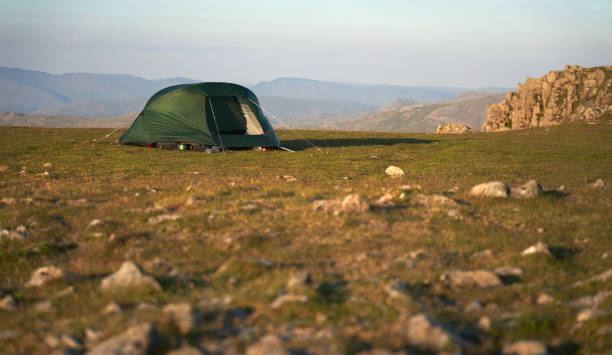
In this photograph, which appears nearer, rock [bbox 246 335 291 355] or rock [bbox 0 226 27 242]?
rock [bbox 246 335 291 355]

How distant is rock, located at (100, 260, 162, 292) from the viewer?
7211 millimetres

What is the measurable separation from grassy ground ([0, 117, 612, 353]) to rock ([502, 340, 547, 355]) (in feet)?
0.54

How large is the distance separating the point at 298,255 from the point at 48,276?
162 inches

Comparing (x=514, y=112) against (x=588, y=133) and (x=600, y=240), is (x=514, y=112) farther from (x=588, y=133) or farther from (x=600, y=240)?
(x=600, y=240)

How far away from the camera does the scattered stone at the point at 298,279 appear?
7.03 m

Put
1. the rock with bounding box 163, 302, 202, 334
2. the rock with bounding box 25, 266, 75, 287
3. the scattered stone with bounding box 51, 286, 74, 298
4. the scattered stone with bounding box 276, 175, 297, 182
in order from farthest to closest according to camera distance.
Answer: the scattered stone with bounding box 276, 175, 297, 182 → the rock with bounding box 25, 266, 75, 287 → the scattered stone with bounding box 51, 286, 74, 298 → the rock with bounding box 163, 302, 202, 334

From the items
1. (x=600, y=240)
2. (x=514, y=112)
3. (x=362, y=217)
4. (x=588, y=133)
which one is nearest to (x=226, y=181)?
(x=362, y=217)

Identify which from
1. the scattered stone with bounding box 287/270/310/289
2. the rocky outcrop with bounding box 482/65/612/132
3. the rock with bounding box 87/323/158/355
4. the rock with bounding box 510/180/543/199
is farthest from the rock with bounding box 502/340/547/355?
the rocky outcrop with bounding box 482/65/612/132

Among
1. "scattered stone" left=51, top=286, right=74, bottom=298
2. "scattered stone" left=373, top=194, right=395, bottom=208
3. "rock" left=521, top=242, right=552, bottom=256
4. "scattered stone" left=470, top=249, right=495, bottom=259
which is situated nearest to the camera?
"scattered stone" left=51, top=286, right=74, bottom=298

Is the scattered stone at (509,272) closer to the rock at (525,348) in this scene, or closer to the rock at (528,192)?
the rock at (525,348)

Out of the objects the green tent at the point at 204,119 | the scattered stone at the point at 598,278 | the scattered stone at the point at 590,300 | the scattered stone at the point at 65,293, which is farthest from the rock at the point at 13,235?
the green tent at the point at 204,119

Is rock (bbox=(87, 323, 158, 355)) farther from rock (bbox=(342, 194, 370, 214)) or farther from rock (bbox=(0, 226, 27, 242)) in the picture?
rock (bbox=(342, 194, 370, 214))

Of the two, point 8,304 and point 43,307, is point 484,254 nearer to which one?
point 43,307

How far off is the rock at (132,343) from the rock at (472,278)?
4.41 m
